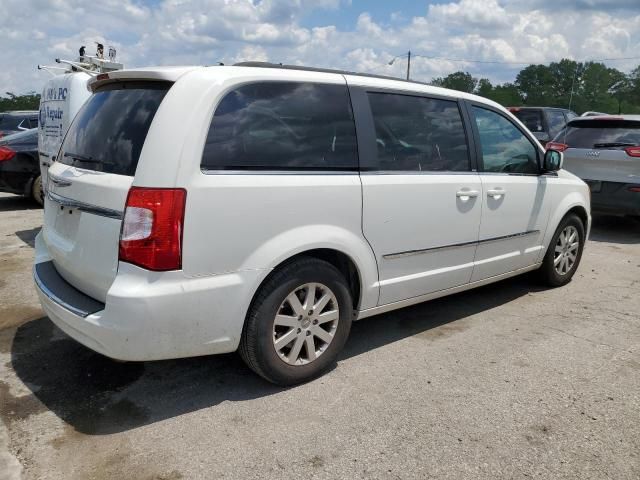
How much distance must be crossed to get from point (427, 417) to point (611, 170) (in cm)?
596

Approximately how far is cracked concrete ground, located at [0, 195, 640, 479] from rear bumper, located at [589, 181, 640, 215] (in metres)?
3.44

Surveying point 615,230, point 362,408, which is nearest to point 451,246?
point 362,408

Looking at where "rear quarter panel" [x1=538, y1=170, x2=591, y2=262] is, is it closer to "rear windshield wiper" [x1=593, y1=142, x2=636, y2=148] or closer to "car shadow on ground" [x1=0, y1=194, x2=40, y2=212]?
"rear windshield wiper" [x1=593, y1=142, x2=636, y2=148]

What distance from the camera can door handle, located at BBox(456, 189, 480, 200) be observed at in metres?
3.99

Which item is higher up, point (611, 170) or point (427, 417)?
point (611, 170)

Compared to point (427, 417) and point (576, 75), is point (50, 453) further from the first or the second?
point (576, 75)

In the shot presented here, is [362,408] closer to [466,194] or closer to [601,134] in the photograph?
[466,194]

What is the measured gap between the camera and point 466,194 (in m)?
4.05

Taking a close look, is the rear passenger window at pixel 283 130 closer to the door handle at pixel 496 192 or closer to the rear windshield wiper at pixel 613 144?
the door handle at pixel 496 192

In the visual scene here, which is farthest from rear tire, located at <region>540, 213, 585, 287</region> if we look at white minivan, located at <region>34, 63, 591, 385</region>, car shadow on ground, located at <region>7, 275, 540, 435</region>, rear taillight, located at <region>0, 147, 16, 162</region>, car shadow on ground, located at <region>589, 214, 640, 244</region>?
rear taillight, located at <region>0, 147, 16, 162</region>

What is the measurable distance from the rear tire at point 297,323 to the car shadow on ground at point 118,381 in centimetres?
22

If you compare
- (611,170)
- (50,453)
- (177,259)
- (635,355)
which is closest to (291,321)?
(177,259)

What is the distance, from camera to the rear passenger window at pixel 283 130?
290 cm

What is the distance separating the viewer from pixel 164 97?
2877 millimetres
